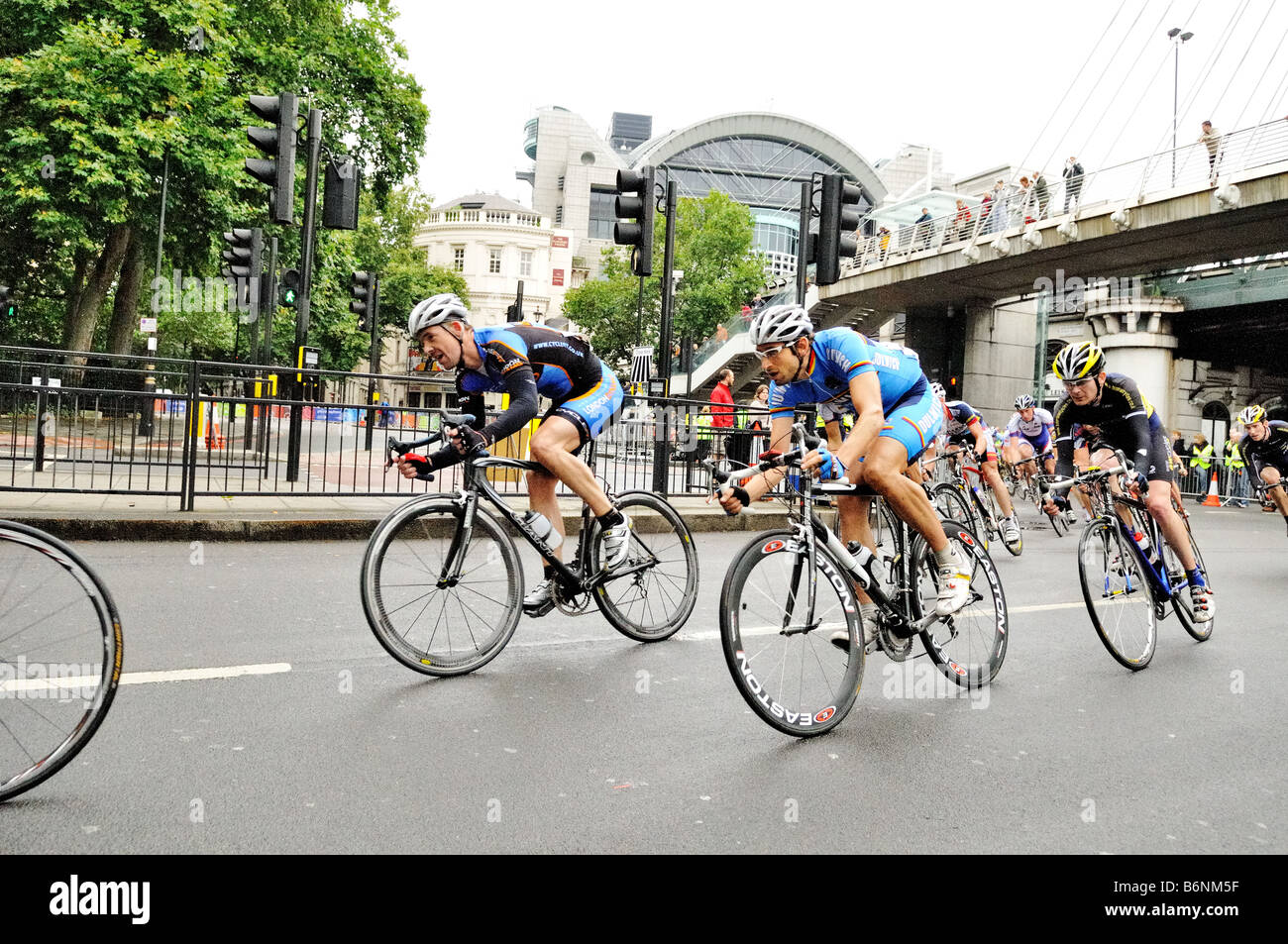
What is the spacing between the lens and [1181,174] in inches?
1013

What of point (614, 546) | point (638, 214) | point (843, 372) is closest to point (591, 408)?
point (614, 546)

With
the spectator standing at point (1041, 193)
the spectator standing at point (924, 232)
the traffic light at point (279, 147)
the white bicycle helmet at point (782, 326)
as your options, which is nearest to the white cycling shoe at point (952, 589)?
the white bicycle helmet at point (782, 326)

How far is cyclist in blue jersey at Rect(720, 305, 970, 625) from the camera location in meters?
4.50

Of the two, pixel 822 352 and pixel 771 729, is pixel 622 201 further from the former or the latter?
pixel 771 729

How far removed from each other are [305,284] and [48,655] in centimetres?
1087

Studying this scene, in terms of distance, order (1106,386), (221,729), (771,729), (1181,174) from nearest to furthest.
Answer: (221,729) < (771,729) < (1106,386) < (1181,174)

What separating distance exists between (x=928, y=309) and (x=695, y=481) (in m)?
28.4

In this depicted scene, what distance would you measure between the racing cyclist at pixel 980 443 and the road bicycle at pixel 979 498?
0.06 metres

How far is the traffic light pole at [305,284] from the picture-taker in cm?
1042

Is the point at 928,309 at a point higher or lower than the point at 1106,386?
higher

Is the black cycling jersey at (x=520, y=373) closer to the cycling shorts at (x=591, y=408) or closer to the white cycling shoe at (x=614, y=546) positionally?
the cycling shorts at (x=591, y=408)

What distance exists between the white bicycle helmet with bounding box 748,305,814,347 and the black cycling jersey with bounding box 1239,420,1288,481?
8159 millimetres

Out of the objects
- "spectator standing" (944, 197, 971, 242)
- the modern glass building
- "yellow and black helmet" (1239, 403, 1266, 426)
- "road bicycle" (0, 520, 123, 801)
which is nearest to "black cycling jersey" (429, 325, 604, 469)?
"road bicycle" (0, 520, 123, 801)
